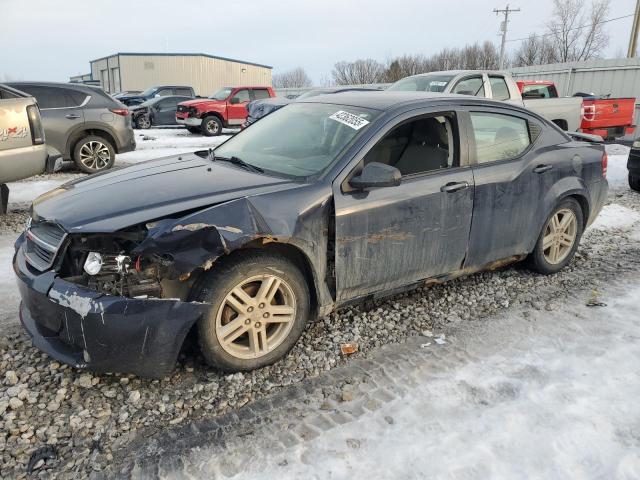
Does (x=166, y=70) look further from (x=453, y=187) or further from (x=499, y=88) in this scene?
(x=453, y=187)

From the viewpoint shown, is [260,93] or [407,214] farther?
[260,93]

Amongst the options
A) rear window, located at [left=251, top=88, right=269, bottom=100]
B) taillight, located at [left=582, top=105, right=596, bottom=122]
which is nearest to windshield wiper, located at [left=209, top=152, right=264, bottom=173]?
taillight, located at [left=582, top=105, right=596, bottom=122]

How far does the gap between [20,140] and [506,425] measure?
19.0ft

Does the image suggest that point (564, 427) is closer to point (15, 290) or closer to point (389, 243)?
point (389, 243)

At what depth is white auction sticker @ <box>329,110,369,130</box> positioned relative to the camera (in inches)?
135

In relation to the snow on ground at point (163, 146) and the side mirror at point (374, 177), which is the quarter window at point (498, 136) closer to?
the side mirror at point (374, 177)

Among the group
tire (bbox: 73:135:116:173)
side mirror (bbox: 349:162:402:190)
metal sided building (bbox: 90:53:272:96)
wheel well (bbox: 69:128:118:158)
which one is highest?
metal sided building (bbox: 90:53:272:96)

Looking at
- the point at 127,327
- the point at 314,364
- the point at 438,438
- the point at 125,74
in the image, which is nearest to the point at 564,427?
the point at 438,438

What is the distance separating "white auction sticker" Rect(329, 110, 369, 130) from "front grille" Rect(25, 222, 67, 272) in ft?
6.34

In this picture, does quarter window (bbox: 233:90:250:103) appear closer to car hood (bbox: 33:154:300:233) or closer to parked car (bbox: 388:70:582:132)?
parked car (bbox: 388:70:582:132)

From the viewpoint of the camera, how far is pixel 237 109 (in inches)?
706

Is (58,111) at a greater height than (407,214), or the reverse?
(58,111)

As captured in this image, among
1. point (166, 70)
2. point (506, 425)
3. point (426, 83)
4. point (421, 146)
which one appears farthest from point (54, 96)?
point (166, 70)

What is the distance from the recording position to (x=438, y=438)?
2498mm
